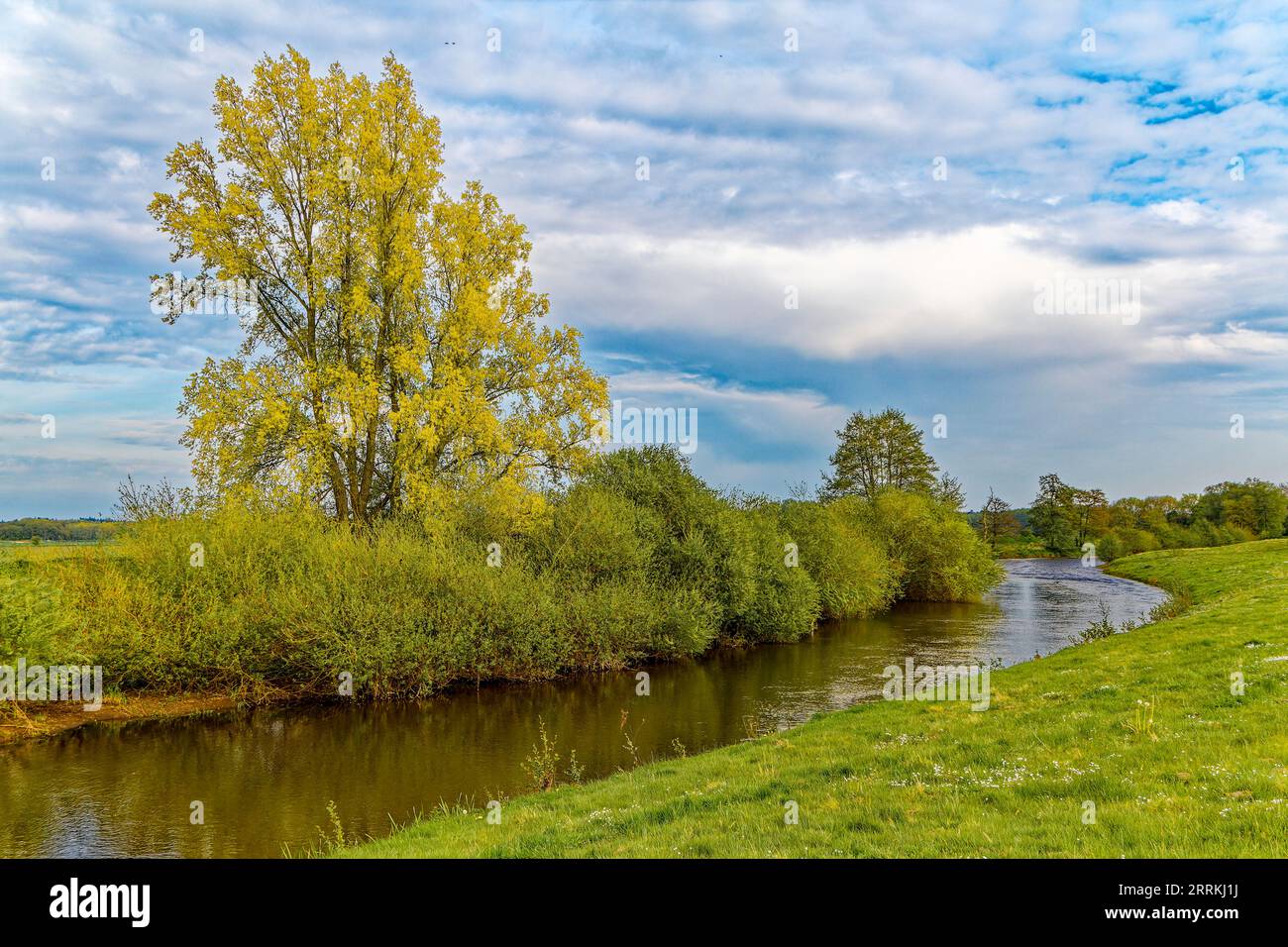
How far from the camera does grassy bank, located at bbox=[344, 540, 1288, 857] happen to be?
6.85 meters

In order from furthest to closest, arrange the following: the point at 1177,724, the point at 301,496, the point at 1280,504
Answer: the point at 1280,504
the point at 301,496
the point at 1177,724

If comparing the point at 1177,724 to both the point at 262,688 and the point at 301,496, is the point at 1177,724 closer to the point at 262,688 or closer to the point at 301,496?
the point at 262,688

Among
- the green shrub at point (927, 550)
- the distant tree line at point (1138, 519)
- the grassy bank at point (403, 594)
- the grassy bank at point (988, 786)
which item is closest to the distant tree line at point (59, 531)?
the grassy bank at point (403, 594)

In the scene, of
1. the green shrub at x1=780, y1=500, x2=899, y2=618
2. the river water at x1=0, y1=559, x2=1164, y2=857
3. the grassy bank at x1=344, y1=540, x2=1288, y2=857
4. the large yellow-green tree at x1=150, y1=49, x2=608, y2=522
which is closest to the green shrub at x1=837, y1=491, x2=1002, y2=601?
the green shrub at x1=780, y1=500, x2=899, y2=618

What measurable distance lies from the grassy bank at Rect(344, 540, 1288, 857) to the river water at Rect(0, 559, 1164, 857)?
317cm

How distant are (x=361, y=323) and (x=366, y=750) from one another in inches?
702

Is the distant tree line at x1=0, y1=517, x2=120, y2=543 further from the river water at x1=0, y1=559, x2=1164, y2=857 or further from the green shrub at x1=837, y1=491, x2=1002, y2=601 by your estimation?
the green shrub at x1=837, y1=491, x2=1002, y2=601

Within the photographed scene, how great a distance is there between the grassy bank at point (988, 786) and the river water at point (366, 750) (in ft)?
10.4

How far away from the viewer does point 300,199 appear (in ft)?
93.7
